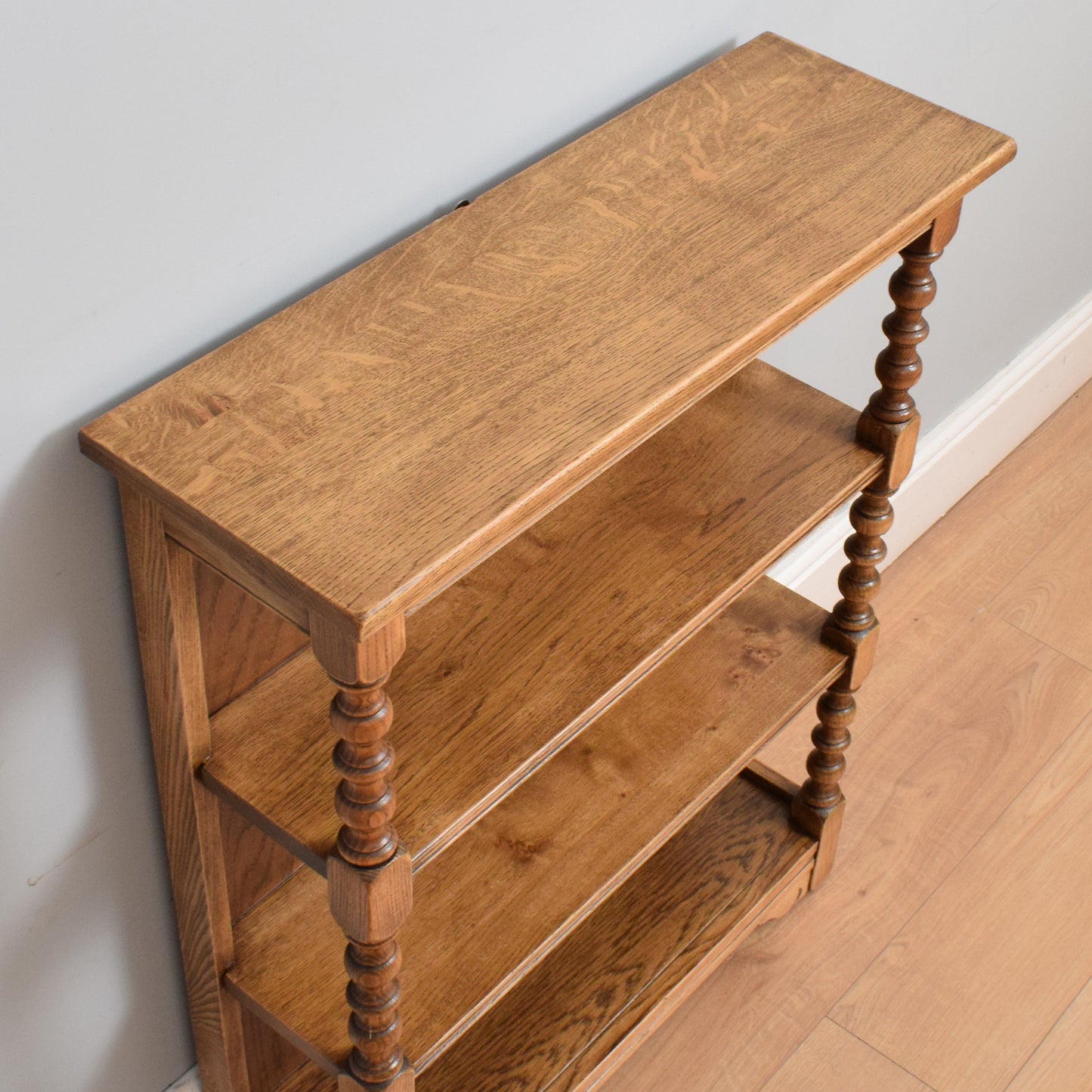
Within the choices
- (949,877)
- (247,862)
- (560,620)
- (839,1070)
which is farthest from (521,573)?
(949,877)

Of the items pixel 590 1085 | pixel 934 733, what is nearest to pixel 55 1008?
pixel 590 1085

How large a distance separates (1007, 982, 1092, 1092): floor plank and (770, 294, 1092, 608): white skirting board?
0.64 meters

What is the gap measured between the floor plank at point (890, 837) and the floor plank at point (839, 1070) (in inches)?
0.6

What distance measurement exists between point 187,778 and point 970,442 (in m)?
1.53

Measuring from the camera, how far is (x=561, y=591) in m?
1.30

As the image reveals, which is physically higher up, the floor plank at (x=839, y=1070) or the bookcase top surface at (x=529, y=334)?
the bookcase top surface at (x=529, y=334)

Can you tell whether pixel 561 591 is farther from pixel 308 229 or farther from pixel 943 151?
pixel 943 151

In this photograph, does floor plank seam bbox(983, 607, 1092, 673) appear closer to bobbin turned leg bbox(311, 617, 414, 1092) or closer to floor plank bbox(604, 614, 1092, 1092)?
floor plank bbox(604, 614, 1092, 1092)

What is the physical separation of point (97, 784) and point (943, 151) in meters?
0.87

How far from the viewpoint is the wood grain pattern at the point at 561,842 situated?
133 cm

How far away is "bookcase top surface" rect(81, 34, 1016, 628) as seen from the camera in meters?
0.94

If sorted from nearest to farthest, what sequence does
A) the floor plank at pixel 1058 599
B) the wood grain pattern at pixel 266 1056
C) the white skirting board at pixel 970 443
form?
1. the wood grain pattern at pixel 266 1056
2. the white skirting board at pixel 970 443
3. the floor plank at pixel 1058 599

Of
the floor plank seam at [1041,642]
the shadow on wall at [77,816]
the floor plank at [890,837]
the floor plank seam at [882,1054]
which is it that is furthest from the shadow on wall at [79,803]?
the floor plank seam at [1041,642]

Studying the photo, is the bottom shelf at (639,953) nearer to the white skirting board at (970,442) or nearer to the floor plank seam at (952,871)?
the floor plank seam at (952,871)
